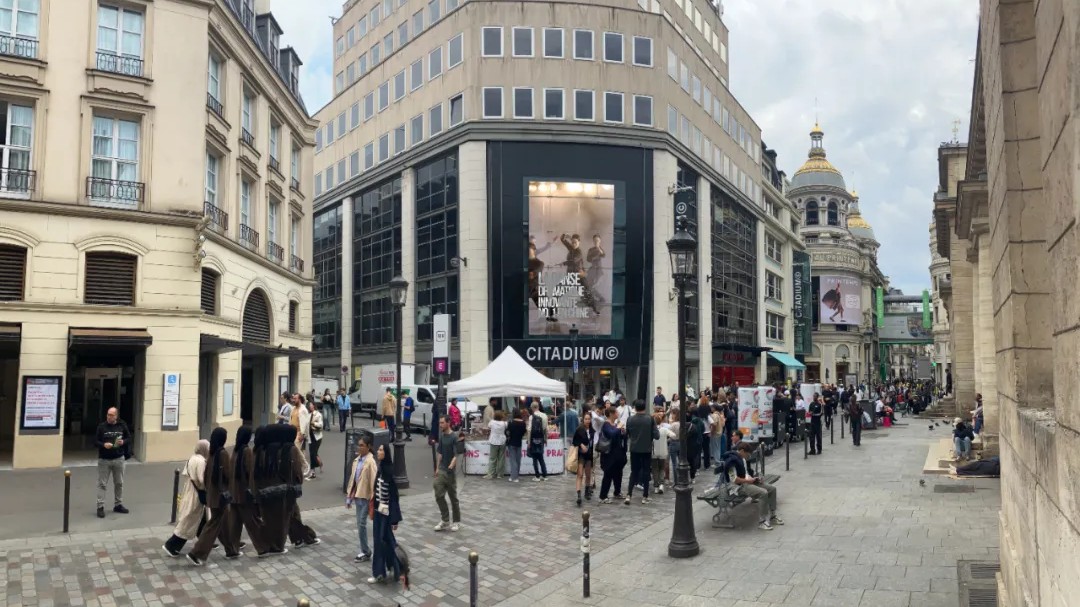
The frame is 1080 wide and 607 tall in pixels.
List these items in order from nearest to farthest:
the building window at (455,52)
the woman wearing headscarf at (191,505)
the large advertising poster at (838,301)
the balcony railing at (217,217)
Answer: the woman wearing headscarf at (191,505) → the balcony railing at (217,217) → the building window at (455,52) → the large advertising poster at (838,301)

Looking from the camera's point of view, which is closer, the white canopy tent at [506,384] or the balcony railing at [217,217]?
the white canopy tent at [506,384]

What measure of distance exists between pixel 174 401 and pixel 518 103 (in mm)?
26250

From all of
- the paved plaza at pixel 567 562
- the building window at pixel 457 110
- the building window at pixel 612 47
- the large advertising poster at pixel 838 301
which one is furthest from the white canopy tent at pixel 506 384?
the large advertising poster at pixel 838 301

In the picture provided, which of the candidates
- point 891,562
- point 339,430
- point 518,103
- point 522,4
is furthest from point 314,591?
point 522,4

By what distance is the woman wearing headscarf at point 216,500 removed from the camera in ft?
32.4

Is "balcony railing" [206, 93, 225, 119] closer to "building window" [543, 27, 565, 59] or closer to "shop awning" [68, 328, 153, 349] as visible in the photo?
"shop awning" [68, 328, 153, 349]

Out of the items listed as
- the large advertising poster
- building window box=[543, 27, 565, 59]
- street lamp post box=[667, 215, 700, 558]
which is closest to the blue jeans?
street lamp post box=[667, 215, 700, 558]

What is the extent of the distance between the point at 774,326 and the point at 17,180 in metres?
57.2

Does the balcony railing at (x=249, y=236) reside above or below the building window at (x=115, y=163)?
below

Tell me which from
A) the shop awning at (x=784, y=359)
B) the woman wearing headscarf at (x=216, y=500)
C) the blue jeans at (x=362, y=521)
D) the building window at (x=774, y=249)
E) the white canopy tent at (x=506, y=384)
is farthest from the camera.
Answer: the building window at (x=774, y=249)

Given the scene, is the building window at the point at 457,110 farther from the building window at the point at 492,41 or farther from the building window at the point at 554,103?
the building window at the point at 554,103

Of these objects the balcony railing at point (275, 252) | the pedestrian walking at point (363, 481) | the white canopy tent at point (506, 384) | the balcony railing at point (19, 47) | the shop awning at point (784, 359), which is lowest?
the pedestrian walking at point (363, 481)

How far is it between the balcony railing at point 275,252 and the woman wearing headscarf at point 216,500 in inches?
748

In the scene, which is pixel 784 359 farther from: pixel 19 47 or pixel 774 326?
pixel 19 47
